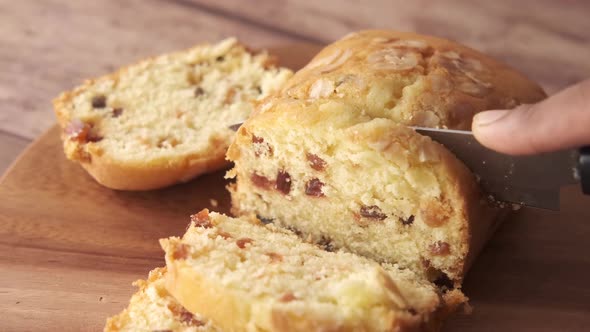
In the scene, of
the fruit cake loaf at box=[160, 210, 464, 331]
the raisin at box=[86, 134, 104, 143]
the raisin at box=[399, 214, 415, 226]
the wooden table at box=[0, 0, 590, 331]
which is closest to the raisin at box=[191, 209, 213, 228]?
the fruit cake loaf at box=[160, 210, 464, 331]

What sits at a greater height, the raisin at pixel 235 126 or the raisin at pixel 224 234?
the raisin at pixel 235 126

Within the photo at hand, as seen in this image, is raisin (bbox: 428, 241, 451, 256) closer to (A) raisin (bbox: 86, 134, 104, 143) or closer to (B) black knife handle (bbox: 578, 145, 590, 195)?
(B) black knife handle (bbox: 578, 145, 590, 195)

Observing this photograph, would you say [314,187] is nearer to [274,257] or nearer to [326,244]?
[326,244]

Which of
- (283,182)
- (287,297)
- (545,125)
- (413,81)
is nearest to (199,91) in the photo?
(283,182)

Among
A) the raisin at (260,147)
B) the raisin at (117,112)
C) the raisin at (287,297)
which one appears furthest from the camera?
the raisin at (117,112)

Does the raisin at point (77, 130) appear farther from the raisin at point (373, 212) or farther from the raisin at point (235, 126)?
the raisin at point (373, 212)

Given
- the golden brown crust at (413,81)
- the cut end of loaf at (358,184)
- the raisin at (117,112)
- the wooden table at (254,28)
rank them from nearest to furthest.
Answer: the cut end of loaf at (358,184)
the golden brown crust at (413,81)
the raisin at (117,112)
the wooden table at (254,28)

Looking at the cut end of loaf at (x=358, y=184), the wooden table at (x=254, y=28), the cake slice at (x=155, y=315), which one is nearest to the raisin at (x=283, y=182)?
the cut end of loaf at (x=358, y=184)
